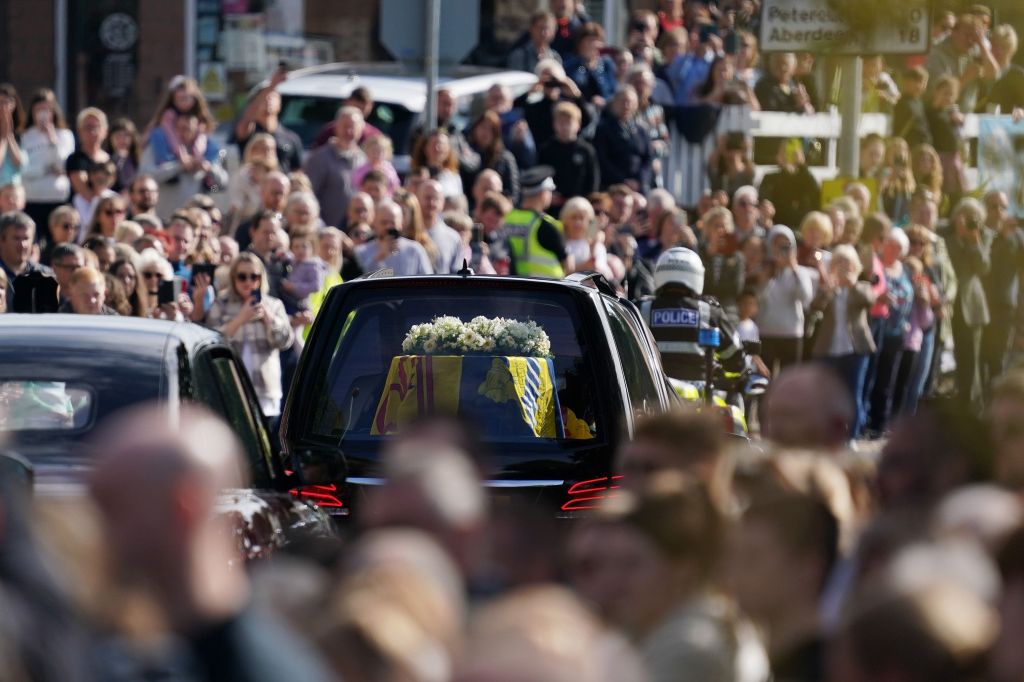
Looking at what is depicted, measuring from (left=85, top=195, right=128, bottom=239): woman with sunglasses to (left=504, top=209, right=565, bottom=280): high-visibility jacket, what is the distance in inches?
109

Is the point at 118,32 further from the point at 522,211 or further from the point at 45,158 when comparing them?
the point at 522,211

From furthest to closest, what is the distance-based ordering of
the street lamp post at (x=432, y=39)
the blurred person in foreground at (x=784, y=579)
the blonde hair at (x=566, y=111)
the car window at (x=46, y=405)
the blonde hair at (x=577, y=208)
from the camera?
the blonde hair at (x=566, y=111), the blonde hair at (x=577, y=208), the street lamp post at (x=432, y=39), the car window at (x=46, y=405), the blurred person in foreground at (x=784, y=579)

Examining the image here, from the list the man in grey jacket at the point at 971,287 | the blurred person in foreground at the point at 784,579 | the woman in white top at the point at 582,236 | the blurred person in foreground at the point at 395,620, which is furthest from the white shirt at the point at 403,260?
the blurred person in foreground at the point at 395,620

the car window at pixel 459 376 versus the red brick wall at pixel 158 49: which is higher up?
the red brick wall at pixel 158 49

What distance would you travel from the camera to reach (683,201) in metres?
21.0

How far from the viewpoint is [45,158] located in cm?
1639

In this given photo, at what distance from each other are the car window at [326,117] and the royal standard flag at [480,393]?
39.1 feet

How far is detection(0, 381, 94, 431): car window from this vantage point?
23.2 ft

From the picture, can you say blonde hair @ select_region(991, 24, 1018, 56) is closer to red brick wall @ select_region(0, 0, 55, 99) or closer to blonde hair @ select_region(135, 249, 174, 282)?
blonde hair @ select_region(135, 249, 174, 282)

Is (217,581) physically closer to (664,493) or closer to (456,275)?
(664,493)

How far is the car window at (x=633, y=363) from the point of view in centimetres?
930

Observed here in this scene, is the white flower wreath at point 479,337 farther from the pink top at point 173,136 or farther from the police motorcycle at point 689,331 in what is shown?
the pink top at point 173,136

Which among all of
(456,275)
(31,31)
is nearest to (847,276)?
(456,275)

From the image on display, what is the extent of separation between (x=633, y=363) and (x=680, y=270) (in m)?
4.04
